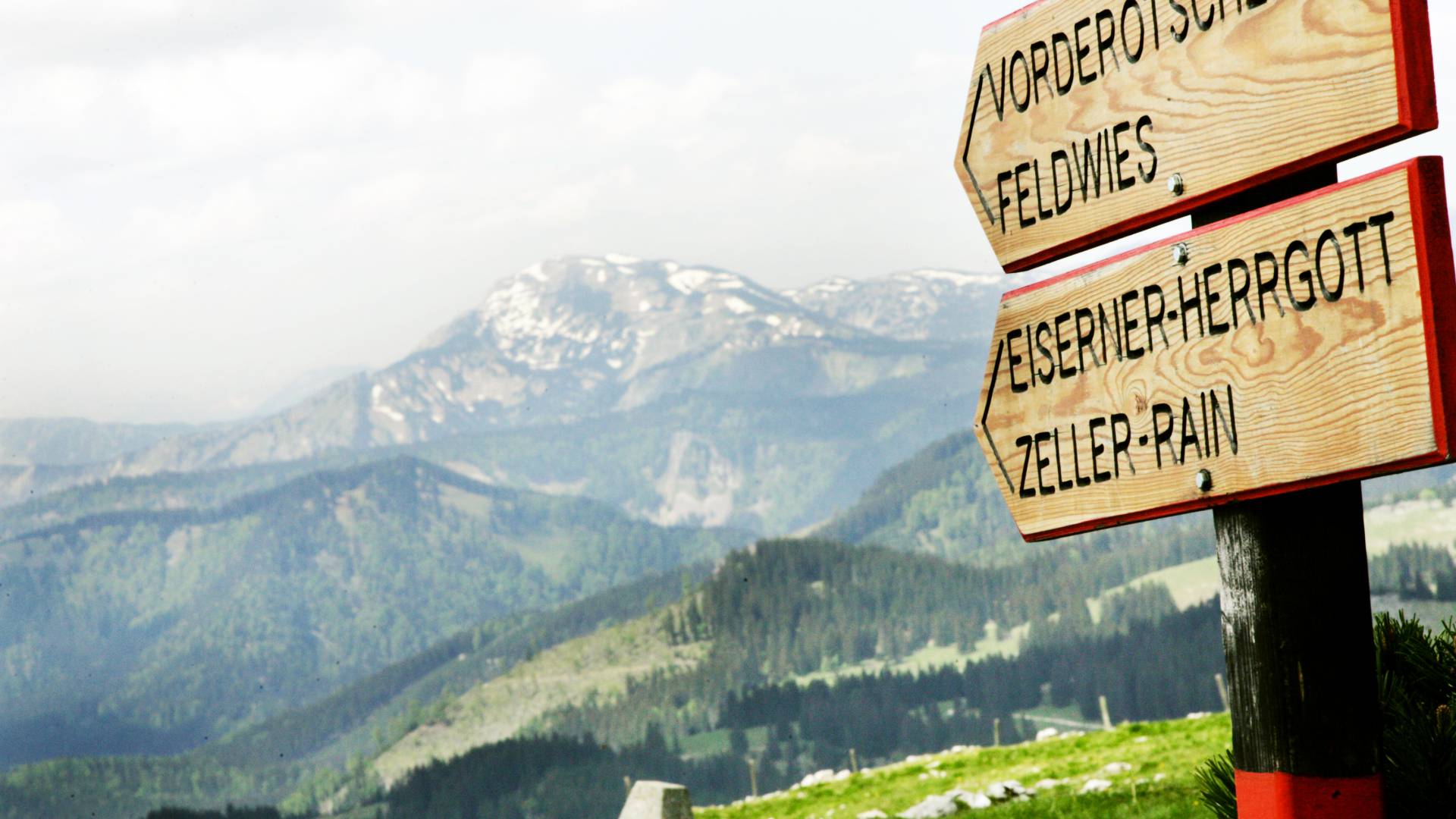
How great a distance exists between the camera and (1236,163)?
13.2ft

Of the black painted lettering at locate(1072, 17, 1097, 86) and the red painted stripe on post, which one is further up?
the black painted lettering at locate(1072, 17, 1097, 86)

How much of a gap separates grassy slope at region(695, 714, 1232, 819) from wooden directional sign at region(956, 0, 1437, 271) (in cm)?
1100

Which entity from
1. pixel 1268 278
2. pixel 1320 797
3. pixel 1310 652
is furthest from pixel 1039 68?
pixel 1320 797

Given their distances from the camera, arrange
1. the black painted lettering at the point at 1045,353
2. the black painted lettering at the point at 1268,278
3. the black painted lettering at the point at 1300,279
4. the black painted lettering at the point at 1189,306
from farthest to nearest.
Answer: the black painted lettering at the point at 1045,353 → the black painted lettering at the point at 1189,306 → the black painted lettering at the point at 1268,278 → the black painted lettering at the point at 1300,279

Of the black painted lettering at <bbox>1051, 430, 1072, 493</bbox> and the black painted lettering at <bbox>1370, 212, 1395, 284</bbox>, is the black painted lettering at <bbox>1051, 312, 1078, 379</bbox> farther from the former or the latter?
the black painted lettering at <bbox>1370, 212, 1395, 284</bbox>

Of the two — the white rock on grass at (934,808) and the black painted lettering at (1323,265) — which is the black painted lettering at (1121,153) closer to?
the black painted lettering at (1323,265)

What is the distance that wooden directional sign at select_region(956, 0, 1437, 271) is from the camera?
141 inches

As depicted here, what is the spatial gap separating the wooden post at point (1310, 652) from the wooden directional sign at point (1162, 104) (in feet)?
0.69

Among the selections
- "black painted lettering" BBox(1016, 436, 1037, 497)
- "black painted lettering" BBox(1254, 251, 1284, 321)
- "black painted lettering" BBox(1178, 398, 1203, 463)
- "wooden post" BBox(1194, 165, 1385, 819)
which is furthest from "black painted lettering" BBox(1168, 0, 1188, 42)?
"black painted lettering" BBox(1016, 436, 1037, 497)

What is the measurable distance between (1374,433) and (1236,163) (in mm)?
939

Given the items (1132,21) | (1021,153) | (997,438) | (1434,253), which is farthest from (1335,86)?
(997,438)

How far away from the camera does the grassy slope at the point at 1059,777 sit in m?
17.3

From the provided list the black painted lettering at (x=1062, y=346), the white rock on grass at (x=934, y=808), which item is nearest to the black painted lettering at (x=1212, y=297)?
the black painted lettering at (x=1062, y=346)

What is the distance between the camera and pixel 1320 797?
13.3ft
